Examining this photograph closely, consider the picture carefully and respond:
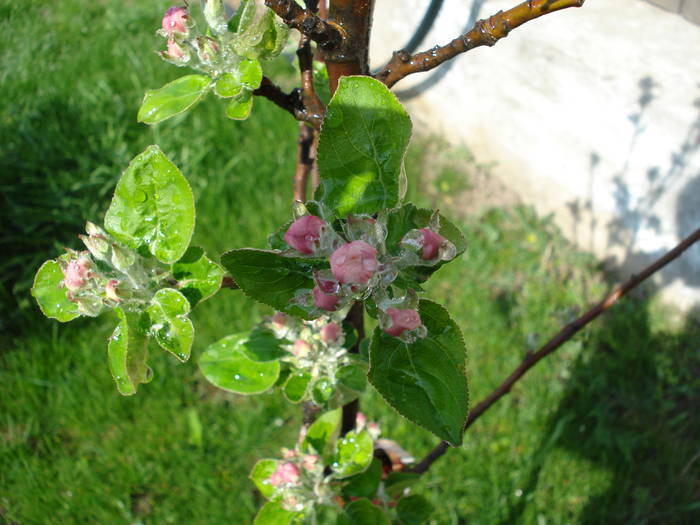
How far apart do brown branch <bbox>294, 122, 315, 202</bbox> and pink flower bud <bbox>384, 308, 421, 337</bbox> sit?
0.39 meters

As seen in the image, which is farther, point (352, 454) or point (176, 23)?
point (352, 454)

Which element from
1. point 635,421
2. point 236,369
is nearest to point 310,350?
point 236,369

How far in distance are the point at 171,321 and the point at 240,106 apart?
26 centimetres

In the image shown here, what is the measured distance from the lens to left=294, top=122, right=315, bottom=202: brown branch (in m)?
1.00

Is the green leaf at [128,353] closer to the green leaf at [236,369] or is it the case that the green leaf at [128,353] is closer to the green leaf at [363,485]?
the green leaf at [236,369]

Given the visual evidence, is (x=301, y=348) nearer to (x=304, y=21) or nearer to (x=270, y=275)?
(x=270, y=275)

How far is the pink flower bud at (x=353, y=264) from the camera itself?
1.84ft

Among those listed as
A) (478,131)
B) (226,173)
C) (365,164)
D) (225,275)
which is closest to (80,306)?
(225,275)

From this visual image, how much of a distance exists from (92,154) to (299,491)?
7.37 ft

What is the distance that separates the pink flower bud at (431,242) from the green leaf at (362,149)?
7 centimetres

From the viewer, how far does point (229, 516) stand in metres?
2.02

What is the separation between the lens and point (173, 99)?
81 centimetres

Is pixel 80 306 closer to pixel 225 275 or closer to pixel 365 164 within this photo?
pixel 225 275

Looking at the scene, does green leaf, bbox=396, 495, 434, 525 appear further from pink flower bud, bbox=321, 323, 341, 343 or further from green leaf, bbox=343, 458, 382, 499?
pink flower bud, bbox=321, 323, 341, 343
